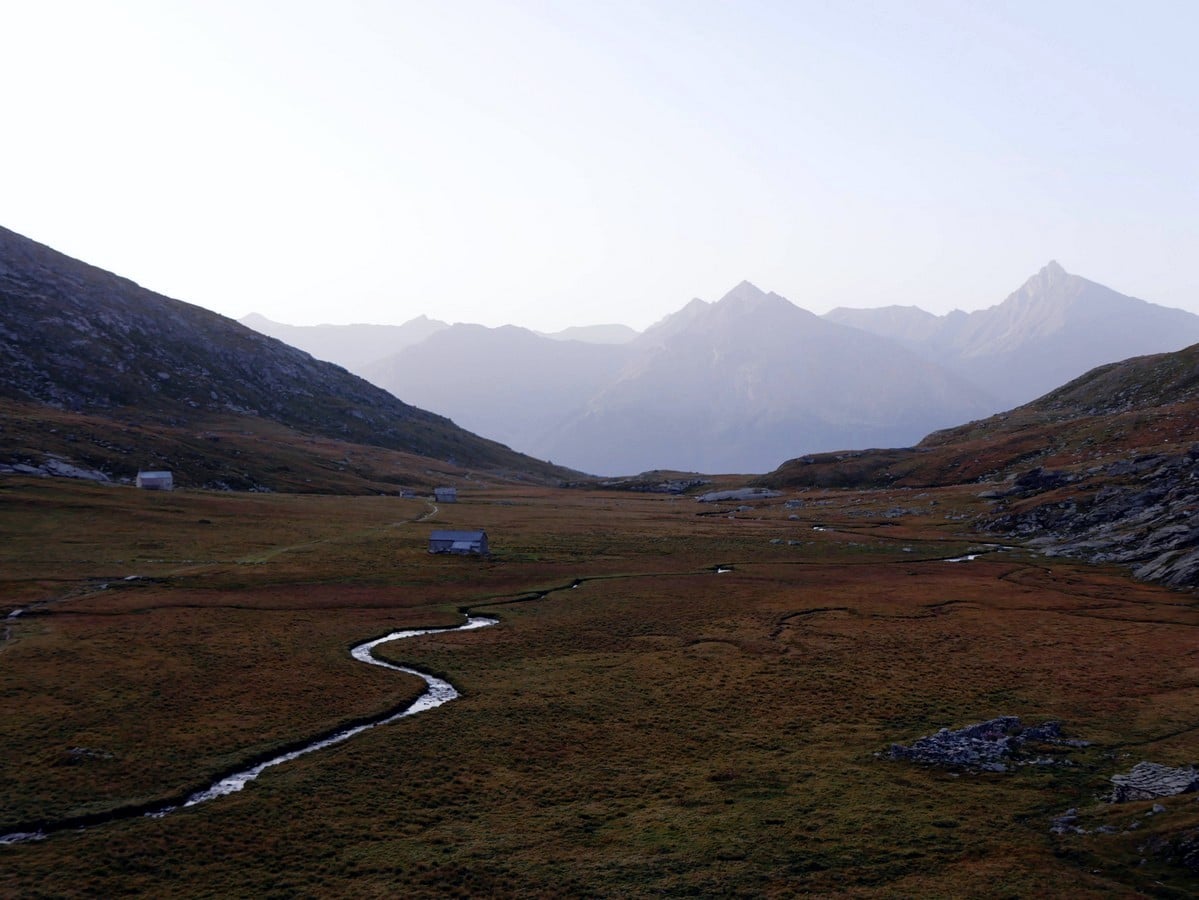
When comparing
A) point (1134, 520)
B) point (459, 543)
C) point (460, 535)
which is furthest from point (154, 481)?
point (1134, 520)

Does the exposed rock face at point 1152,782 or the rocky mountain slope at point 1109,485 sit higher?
the rocky mountain slope at point 1109,485

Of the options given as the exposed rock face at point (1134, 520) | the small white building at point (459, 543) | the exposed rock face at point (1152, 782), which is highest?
the exposed rock face at point (1134, 520)

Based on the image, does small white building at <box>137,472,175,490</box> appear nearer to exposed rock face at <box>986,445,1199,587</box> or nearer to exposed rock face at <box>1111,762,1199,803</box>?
exposed rock face at <box>986,445,1199,587</box>

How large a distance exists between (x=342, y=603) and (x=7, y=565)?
38.1 meters

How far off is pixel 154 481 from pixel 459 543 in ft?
237

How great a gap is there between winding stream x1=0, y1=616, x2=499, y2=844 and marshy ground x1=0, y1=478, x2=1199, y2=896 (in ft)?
2.51

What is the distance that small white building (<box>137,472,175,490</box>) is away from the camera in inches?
5714

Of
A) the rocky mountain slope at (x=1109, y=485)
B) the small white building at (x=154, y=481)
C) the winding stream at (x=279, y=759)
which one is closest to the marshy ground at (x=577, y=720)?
the winding stream at (x=279, y=759)

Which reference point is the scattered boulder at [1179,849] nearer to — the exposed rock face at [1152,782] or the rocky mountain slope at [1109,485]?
the exposed rock face at [1152,782]

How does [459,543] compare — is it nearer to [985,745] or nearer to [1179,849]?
[985,745]

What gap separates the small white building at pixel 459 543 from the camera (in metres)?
110

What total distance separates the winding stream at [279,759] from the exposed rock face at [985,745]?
3016 centimetres

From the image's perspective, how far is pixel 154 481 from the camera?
146250 millimetres

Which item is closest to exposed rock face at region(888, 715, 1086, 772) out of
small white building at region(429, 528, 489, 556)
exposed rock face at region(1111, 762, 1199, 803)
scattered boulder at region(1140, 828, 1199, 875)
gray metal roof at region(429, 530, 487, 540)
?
exposed rock face at region(1111, 762, 1199, 803)
